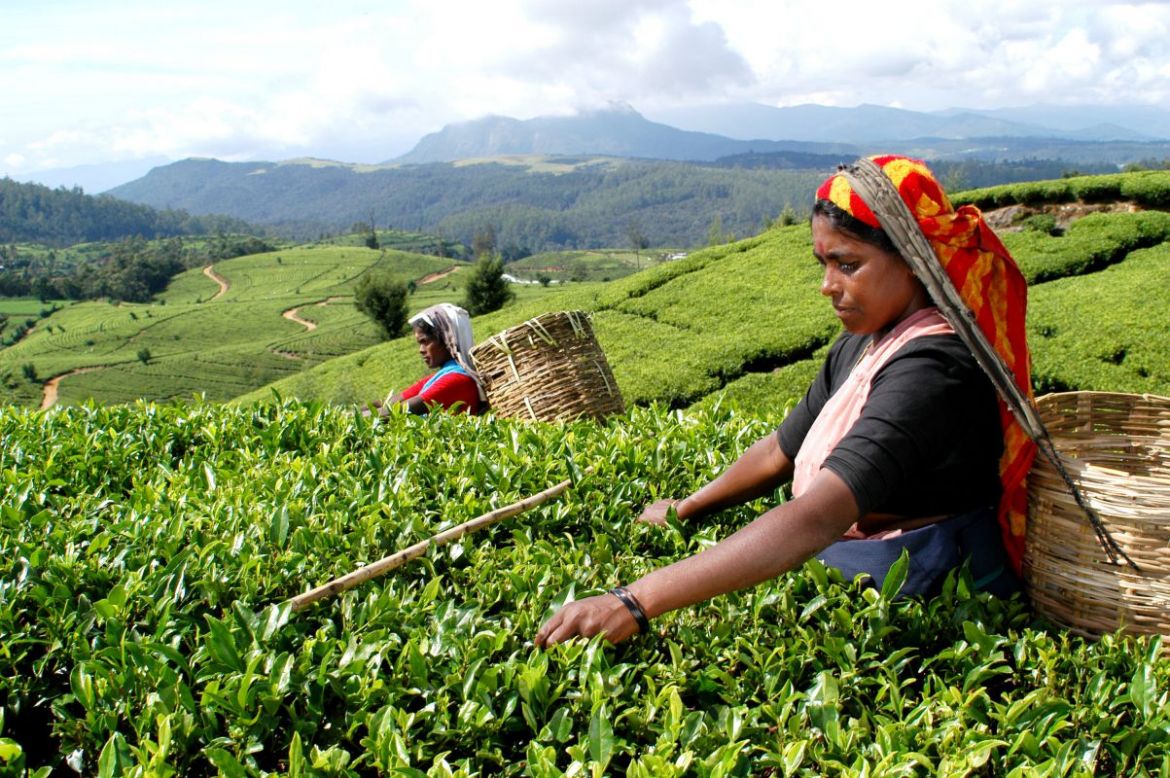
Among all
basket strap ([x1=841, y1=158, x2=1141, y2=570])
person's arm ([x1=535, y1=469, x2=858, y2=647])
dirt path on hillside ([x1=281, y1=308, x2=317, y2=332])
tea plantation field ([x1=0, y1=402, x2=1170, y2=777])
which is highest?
basket strap ([x1=841, y1=158, x2=1141, y2=570])

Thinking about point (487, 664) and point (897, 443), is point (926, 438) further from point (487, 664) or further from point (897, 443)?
point (487, 664)

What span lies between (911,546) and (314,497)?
6.55ft

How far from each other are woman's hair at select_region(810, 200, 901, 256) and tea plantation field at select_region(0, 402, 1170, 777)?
0.88m

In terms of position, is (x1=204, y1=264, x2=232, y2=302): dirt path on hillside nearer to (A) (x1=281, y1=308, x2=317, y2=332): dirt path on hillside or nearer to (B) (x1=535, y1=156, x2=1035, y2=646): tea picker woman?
(A) (x1=281, y1=308, x2=317, y2=332): dirt path on hillside

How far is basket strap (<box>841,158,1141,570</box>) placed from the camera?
2.12 metres

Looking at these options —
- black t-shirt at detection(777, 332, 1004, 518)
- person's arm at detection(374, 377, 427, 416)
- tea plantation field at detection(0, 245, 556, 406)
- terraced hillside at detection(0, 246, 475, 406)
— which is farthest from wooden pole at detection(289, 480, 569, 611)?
tea plantation field at detection(0, 245, 556, 406)

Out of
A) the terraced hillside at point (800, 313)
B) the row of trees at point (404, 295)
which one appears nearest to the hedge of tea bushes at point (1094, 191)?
Answer: the terraced hillside at point (800, 313)

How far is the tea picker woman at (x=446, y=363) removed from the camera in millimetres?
5570

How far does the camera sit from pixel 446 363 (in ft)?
19.8

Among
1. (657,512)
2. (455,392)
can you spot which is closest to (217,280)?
(455,392)

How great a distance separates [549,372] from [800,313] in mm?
11490

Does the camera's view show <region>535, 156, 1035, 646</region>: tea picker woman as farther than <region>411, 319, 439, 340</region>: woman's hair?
No

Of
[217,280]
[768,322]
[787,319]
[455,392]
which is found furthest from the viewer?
[217,280]

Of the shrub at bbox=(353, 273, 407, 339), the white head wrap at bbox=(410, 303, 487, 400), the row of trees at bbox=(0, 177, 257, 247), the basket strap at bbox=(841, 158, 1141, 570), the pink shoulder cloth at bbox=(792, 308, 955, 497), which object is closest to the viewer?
the basket strap at bbox=(841, 158, 1141, 570)
